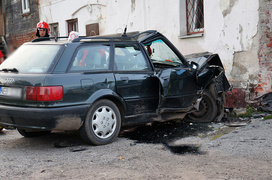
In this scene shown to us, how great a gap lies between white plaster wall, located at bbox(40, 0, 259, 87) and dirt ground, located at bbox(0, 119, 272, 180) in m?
2.72

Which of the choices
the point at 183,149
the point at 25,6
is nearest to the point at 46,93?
the point at 183,149

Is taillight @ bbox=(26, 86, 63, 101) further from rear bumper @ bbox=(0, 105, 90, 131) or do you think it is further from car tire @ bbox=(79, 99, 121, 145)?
car tire @ bbox=(79, 99, 121, 145)

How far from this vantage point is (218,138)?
236 inches

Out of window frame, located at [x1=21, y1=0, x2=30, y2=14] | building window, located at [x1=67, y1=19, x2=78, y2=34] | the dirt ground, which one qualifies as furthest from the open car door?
window frame, located at [x1=21, y1=0, x2=30, y2=14]

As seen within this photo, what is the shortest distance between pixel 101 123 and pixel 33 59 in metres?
1.34

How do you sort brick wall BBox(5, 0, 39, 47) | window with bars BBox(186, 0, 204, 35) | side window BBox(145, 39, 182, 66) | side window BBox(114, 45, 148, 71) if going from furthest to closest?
brick wall BBox(5, 0, 39, 47), window with bars BBox(186, 0, 204, 35), side window BBox(145, 39, 182, 66), side window BBox(114, 45, 148, 71)

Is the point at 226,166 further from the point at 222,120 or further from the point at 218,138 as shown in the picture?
the point at 222,120

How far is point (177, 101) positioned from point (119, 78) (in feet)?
3.85

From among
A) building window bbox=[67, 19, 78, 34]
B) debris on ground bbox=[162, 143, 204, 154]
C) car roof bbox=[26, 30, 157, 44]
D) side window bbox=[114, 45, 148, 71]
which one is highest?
building window bbox=[67, 19, 78, 34]

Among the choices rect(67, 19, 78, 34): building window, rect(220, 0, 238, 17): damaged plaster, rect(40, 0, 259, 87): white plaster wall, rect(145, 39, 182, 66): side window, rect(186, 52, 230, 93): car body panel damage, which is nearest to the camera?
rect(145, 39, 182, 66): side window

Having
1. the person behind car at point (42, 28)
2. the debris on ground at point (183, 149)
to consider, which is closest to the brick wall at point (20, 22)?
the person behind car at point (42, 28)

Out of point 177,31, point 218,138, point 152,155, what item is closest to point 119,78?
point 152,155

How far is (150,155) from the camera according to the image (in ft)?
16.4

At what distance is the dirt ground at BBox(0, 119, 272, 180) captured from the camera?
4195 millimetres
